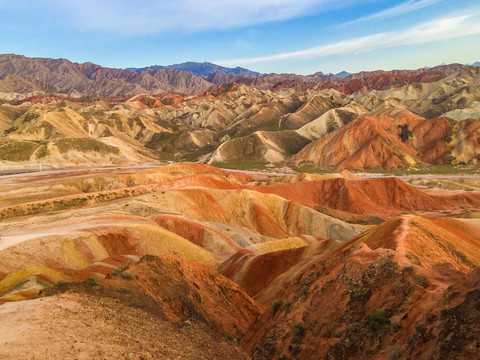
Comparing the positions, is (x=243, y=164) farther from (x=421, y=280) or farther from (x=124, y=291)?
(x=421, y=280)

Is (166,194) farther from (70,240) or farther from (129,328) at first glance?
(129,328)

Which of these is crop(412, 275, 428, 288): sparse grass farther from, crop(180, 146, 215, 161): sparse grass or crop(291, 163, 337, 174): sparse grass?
crop(180, 146, 215, 161): sparse grass

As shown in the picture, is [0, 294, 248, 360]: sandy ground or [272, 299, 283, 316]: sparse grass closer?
[0, 294, 248, 360]: sandy ground

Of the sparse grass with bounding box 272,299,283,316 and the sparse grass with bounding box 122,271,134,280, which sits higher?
the sparse grass with bounding box 122,271,134,280

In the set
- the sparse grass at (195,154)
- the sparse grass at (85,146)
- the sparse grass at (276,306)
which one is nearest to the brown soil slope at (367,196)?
the sparse grass at (276,306)

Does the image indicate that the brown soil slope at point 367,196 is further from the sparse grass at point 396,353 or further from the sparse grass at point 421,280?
the sparse grass at point 396,353

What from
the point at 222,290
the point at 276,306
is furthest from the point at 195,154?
the point at 276,306

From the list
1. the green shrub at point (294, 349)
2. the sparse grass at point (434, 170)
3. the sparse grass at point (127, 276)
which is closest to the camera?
the green shrub at point (294, 349)

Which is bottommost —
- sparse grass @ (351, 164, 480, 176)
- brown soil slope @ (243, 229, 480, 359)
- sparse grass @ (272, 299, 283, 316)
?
sparse grass @ (351, 164, 480, 176)

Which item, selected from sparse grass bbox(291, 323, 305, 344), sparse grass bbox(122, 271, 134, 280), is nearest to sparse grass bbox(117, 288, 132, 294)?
sparse grass bbox(122, 271, 134, 280)
